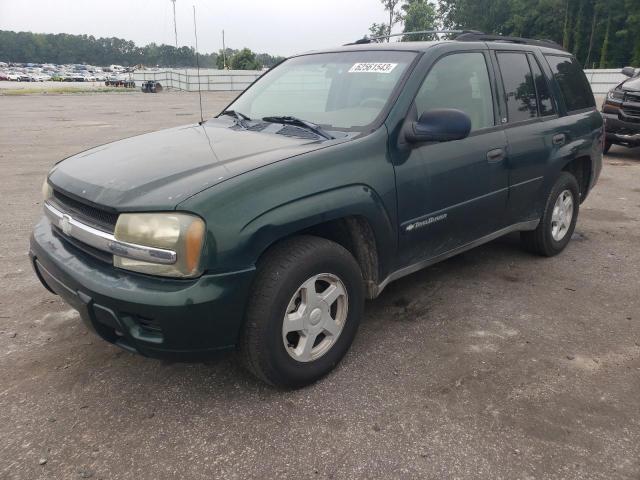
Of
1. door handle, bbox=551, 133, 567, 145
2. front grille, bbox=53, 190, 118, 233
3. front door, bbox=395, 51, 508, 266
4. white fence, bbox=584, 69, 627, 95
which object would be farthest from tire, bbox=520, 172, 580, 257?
white fence, bbox=584, 69, 627, 95

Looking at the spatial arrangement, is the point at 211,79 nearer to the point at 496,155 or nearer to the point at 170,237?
the point at 496,155

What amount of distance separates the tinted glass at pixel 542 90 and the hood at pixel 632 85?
622 cm

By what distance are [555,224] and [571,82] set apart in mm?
1232

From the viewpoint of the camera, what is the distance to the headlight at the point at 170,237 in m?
2.22

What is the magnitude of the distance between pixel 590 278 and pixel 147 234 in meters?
3.47

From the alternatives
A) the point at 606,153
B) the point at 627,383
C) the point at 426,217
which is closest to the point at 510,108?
the point at 426,217

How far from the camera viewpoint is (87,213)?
259cm

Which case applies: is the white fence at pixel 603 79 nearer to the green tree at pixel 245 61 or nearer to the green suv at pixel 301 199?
the green suv at pixel 301 199

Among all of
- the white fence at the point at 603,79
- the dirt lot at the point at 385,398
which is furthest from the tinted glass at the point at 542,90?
the white fence at the point at 603,79

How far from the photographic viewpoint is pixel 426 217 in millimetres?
3193

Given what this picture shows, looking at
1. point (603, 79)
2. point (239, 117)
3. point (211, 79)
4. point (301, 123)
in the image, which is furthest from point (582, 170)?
point (211, 79)

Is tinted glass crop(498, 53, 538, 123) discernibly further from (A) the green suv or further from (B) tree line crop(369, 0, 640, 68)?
(B) tree line crop(369, 0, 640, 68)

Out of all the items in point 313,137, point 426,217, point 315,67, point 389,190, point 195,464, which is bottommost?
point 195,464

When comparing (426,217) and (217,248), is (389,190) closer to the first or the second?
(426,217)
